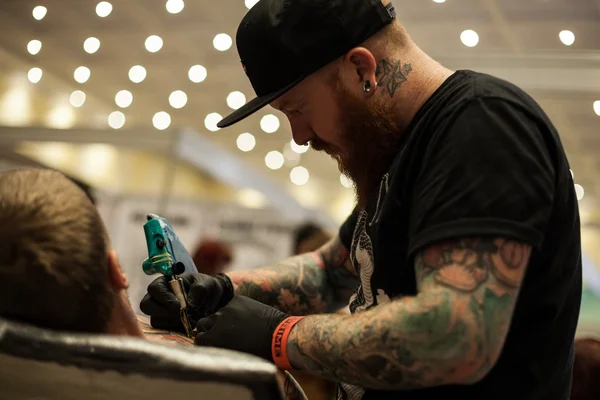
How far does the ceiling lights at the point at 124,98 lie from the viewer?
557 cm

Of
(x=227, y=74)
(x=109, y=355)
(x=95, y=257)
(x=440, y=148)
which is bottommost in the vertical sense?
(x=109, y=355)

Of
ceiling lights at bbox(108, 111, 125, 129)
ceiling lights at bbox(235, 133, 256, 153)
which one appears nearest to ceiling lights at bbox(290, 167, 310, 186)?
ceiling lights at bbox(235, 133, 256, 153)

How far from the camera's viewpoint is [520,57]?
12.1ft

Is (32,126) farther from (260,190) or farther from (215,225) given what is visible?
(260,190)

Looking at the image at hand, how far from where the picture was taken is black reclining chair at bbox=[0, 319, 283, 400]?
930mm

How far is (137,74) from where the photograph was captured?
5242 mm

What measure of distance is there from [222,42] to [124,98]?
147 cm

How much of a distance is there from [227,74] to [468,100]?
4127mm

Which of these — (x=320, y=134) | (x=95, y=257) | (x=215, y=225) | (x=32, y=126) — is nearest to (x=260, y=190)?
(x=215, y=225)

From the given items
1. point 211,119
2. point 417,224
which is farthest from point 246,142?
point 417,224

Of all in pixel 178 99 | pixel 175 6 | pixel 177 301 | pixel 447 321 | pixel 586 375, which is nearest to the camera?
pixel 447 321

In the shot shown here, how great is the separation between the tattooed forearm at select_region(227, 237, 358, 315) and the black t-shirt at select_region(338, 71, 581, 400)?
40 cm

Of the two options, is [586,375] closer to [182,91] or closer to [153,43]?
[153,43]

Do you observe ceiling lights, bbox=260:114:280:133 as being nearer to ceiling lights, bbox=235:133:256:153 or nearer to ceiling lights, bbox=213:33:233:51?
ceiling lights, bbox=235:133:256:153
